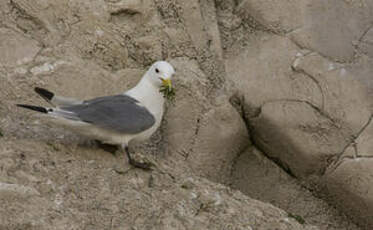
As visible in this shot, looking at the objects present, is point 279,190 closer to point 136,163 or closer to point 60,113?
point 136,163

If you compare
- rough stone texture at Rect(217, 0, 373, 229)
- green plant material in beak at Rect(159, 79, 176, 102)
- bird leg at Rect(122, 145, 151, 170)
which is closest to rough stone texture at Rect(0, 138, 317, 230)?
bird leg at Rect(122, 145, 151, 170)

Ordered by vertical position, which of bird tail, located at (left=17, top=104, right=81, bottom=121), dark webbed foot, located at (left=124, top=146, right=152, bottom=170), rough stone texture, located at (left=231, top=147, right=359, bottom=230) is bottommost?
rough stone texture, located at (left=231, top=147, right=359, bottom=230)

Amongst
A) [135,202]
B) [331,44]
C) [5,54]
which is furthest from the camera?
[331,44]

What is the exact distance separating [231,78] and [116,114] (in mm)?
1332

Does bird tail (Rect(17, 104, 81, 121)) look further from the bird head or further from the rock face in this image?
the bird head

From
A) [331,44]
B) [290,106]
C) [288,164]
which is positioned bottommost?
[288,164]

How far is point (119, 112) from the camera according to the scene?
385 centimetres

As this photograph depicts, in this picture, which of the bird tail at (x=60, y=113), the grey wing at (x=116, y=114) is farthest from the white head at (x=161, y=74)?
the bird tail at (x=60, y=113)

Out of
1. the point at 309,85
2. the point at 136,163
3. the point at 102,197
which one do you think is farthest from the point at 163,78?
the point at 309,85

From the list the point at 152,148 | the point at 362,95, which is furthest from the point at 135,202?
the point at 362,95

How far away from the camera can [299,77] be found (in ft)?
15.4

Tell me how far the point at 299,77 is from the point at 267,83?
→ 8.9 inches

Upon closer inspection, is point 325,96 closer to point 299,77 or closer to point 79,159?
point 299,77

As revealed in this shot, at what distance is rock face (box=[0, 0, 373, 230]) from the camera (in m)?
4.46
